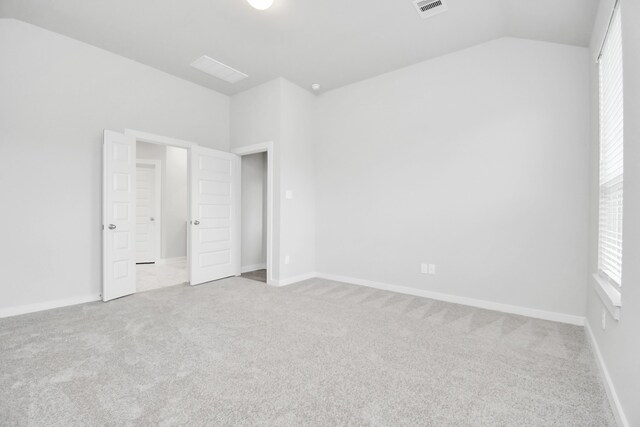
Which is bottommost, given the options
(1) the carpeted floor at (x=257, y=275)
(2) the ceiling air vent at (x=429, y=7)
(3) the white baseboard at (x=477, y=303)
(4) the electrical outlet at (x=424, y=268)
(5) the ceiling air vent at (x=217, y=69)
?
(1) the carpeted floor at (x=257, y=275)

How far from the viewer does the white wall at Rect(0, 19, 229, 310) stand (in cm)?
307

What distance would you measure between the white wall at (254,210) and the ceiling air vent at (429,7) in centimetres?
369

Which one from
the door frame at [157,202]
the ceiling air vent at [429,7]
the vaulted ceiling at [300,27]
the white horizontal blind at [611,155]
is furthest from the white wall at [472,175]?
the door frame at [157,202]

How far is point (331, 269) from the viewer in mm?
4793

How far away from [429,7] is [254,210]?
4.21 metres

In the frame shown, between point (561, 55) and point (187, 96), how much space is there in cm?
480

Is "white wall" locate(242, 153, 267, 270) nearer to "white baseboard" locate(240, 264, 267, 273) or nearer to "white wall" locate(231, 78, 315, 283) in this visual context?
"white baseboard" locate(240, 264, 267, 273)

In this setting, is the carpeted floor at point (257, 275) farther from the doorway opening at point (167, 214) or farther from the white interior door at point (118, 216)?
the white interior door at point (118, 216)

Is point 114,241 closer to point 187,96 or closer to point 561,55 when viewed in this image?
point 187,96

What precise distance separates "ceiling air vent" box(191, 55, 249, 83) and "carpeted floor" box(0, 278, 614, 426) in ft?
10.4

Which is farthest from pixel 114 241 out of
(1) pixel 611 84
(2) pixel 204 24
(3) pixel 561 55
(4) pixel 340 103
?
(3) pixel 561 55

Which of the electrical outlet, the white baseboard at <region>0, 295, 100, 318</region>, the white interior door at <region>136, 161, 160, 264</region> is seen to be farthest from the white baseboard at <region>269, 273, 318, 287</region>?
the white interior door at <region>136, 161, 160, 264</region>

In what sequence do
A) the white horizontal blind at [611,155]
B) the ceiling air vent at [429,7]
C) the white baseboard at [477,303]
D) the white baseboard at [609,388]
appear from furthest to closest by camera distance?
the white baseboard at [477,303], the ceiling air vent at [429,7], the white horizontal blind at [611,155], the white baseboard at [609,388]

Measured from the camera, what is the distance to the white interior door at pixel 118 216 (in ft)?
11.6
